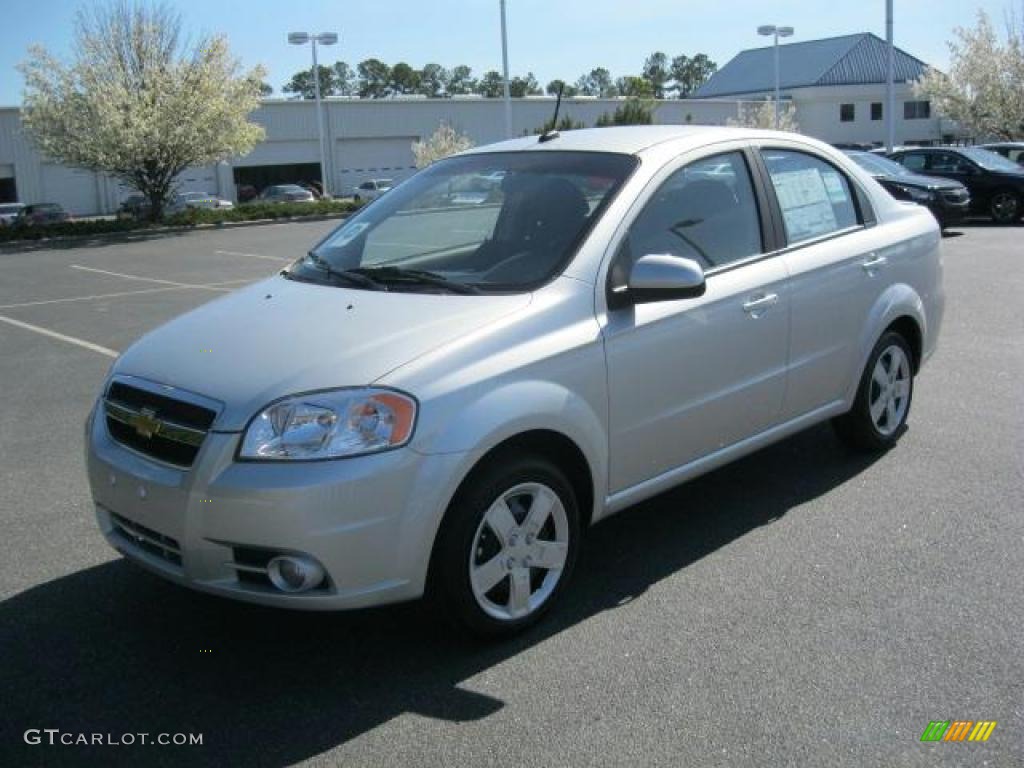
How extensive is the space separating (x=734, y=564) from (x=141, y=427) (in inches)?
93.3

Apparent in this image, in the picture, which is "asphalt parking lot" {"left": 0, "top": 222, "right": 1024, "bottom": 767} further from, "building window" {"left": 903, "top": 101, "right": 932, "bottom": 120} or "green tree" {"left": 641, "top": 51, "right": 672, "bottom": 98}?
"green tree" {"left": 641, "top": 51, "right": 672, "bottom": 98}

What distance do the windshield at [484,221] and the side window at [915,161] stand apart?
1814 cm

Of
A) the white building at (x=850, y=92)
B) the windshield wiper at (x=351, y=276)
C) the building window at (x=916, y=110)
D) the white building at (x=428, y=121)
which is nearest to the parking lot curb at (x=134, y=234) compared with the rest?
the white building at (x=428, y=121)

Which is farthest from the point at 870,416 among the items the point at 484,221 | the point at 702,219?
the point at 484,221

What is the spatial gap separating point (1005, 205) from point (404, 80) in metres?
133

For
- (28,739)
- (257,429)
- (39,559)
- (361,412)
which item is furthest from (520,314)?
(39,559)

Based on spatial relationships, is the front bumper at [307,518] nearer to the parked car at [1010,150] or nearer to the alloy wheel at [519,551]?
the alloy wheel at [519,551]

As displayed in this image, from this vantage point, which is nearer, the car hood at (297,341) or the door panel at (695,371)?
the car hood at (297,341)

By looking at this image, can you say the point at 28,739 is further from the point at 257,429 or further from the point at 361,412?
the point at 361,412

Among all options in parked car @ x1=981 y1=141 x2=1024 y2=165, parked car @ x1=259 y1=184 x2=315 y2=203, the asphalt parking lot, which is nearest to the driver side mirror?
the asphalt parking lot

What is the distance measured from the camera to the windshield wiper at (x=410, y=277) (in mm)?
3832

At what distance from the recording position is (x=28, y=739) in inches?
120

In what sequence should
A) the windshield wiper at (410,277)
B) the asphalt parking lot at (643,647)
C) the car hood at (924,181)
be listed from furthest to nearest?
the car hood at (924,181) → the windshield wiper at (410,277) → the asphalt parking lot at (643,647)

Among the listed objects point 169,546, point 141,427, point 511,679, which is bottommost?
point 511,679
